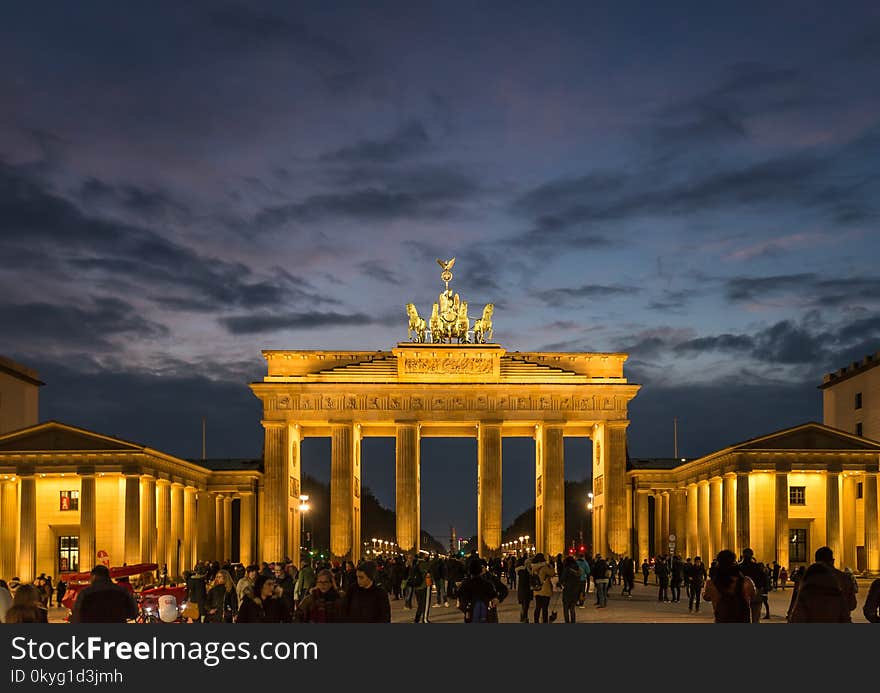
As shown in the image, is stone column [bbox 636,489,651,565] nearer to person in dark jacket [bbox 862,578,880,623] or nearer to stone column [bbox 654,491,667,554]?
stone column [bbox 654,491,667,554]

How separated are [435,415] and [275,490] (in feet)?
38.9

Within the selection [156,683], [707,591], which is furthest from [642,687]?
[707,591]

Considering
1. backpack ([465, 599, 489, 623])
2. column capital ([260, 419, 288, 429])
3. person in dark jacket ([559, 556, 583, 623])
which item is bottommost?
person in dark jacket ([559, 556, 583, 623])

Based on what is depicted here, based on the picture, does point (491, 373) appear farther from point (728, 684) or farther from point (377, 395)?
point (728, 684)

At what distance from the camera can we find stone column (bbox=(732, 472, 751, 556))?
257ft

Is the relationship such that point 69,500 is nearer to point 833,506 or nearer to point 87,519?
point 87,519

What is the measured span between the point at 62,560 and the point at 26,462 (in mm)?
9898

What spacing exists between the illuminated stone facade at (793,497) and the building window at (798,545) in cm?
6

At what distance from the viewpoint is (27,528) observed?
73.8 meters

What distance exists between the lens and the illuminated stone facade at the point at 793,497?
78.4m

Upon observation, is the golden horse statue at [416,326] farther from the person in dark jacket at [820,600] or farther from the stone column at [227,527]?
the person in dark jacket at [820,600]

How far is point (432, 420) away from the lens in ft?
300

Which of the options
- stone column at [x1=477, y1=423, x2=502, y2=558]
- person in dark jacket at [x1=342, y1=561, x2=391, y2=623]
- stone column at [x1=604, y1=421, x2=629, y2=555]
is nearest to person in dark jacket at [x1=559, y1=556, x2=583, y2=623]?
person in dark jacket at [x1=342, y1=561, x2=391, y2=623]

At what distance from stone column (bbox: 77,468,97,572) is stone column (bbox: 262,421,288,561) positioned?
17.6 meters
